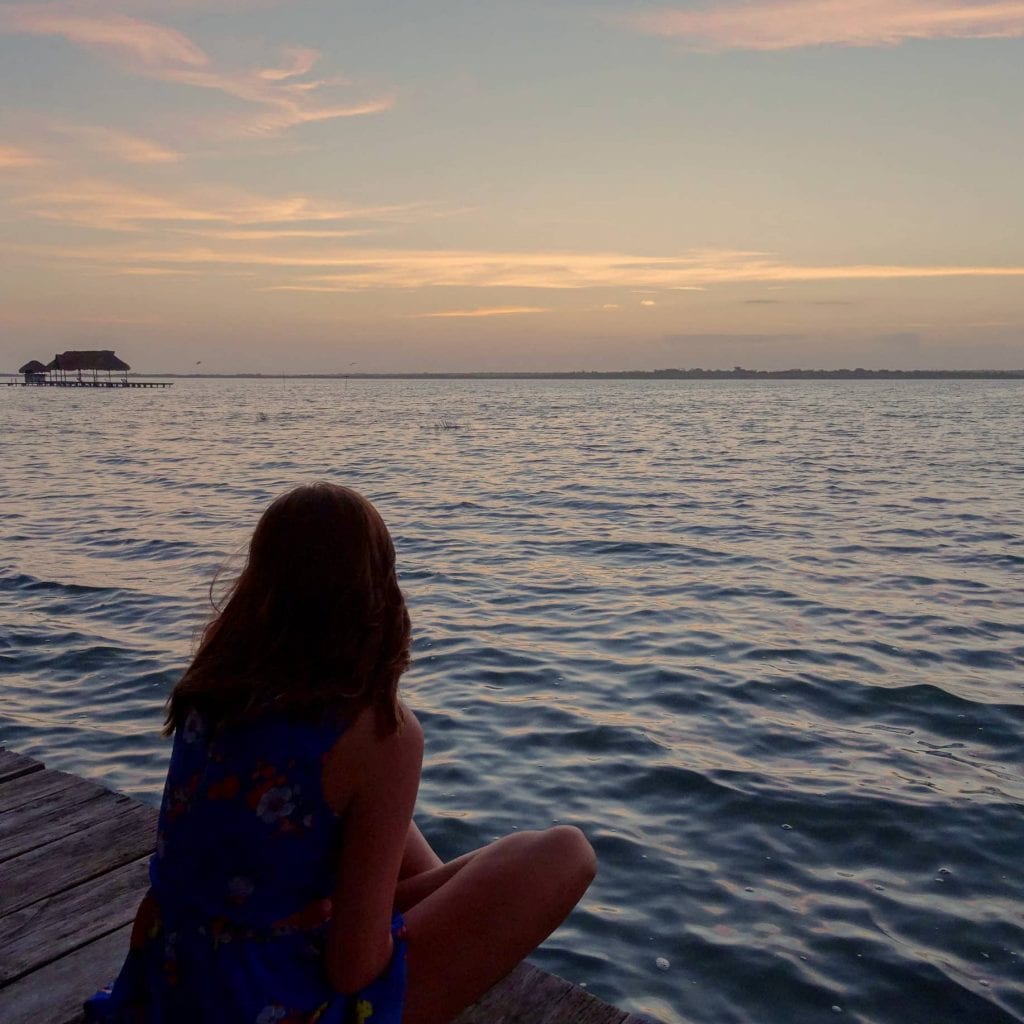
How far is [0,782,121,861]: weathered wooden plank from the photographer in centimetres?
446

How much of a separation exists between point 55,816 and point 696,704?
5107 mm

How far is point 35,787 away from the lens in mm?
5047

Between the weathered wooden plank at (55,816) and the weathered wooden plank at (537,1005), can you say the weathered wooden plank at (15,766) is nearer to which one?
the weathered wooden plank at (55,816)

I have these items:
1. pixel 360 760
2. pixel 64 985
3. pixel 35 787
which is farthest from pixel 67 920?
pixel 360 760

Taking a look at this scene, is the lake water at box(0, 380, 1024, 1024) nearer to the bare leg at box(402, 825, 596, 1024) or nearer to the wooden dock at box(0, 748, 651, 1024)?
the bare leg at box(402, 825, 596, 1024)

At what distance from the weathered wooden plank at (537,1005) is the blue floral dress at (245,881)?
81 centimetres

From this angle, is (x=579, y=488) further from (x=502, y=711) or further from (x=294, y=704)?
(x=294, y=704)

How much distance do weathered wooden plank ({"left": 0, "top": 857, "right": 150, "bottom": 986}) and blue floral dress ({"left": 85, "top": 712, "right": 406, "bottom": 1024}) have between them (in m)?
1.20

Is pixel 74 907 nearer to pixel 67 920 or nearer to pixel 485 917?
pixel 67 920

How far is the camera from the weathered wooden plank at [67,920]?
3586mm

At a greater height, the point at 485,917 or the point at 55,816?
the point at 485,917

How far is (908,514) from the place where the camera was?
19516 millimetres

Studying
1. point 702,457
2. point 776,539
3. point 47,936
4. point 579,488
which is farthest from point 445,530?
point 702,457

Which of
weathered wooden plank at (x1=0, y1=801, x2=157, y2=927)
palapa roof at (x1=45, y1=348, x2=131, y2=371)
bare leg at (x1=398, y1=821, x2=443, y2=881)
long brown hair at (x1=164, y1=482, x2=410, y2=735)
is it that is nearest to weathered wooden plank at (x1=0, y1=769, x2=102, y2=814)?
weathered wooden plank at (x1=0, y1=801, x2=157, y2=927)
